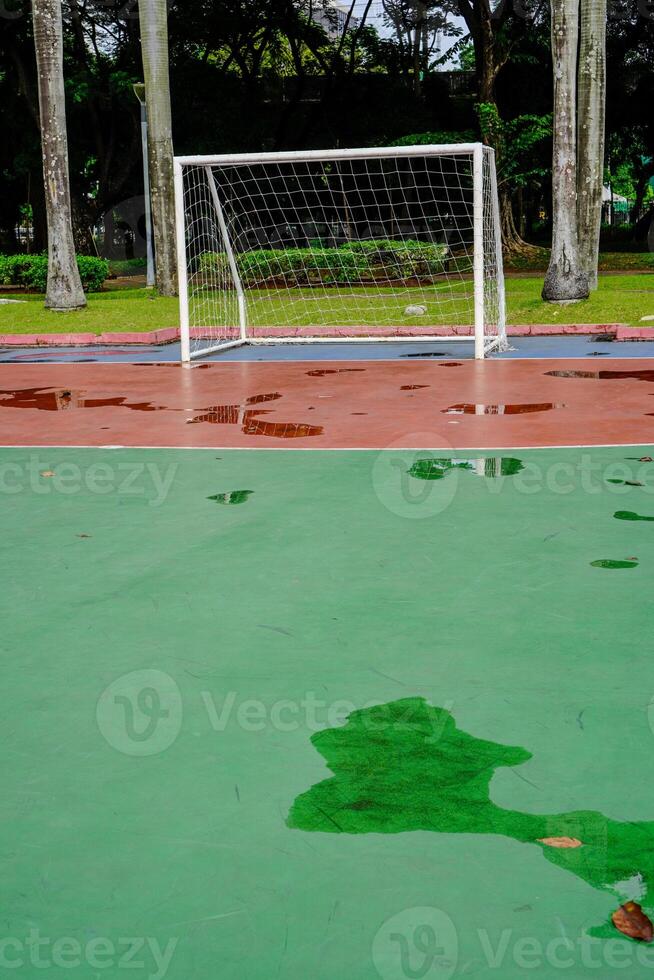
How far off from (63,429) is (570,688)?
6323 millimetres

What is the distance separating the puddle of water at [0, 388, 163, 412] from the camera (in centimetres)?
1039

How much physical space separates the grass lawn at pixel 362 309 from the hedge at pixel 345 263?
5.99 feet

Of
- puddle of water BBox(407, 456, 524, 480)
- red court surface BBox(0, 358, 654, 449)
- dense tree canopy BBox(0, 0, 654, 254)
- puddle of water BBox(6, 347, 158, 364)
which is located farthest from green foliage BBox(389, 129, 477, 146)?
puddle of water BBox(407, 456, 524, 480)

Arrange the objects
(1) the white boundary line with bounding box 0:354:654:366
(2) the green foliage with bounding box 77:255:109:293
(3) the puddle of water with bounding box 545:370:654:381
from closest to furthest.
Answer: (3) the puddle of water with bounding box 545:370:654:381 → (1) the white boundary line with bounding box 0:354:654:366 → (2) the green foliage with bounding box 77:255:109:293

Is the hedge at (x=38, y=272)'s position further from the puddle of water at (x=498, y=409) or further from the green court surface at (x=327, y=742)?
the green court surface at (x=327, y=742)

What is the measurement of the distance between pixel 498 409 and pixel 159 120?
1308 cm

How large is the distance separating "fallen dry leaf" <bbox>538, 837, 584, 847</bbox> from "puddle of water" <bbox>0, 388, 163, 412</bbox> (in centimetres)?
772

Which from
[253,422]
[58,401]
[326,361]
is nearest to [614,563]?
[253,422]

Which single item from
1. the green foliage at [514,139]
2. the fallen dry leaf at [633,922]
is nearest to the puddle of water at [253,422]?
the fallen dry leaf at [633,922]

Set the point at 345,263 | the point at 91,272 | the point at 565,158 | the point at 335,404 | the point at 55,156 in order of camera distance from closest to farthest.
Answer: the point at 335,404, the point at 565,158, the point at 55,156, the point at 91,272, the point at 345,263

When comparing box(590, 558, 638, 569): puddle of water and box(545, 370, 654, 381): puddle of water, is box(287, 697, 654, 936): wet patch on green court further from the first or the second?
box(545, 370, 654, 381): puddle of water

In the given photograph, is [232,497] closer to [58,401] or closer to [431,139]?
[58,401]

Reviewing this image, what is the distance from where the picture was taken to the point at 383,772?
317 cm

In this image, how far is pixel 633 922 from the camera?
2.45 metres
